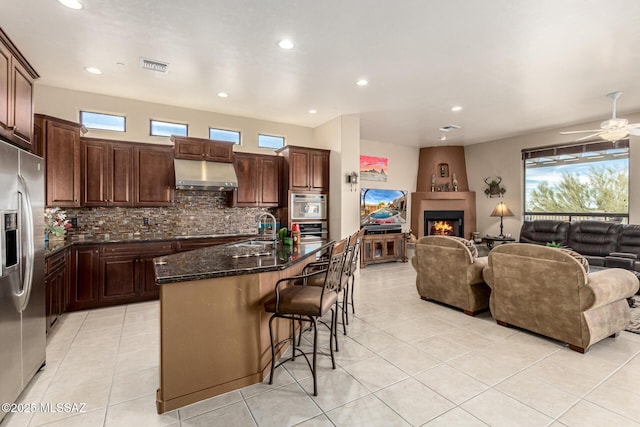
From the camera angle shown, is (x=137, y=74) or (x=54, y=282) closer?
(x=54, y=282)

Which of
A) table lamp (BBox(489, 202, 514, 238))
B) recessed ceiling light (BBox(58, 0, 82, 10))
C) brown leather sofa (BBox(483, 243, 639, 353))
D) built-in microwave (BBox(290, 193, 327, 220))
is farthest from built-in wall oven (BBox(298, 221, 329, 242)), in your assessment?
table lamp (BBox(489, 202, 514, 238))

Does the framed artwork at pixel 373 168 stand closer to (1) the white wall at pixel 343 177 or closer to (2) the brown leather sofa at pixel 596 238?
(1) the white wall at pixel 343 177

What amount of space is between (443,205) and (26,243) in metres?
8.22

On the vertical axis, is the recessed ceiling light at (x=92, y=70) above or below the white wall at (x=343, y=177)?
above

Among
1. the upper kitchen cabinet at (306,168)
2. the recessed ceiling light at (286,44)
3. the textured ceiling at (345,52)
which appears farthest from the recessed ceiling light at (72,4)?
the upper kitchen cabinet at (306,168)

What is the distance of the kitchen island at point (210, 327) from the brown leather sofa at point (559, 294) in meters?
2.48

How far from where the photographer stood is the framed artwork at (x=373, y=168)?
7738 millimetres

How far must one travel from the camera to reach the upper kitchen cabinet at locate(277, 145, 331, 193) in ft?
18.5

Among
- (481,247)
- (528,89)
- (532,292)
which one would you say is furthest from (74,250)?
(481,247)

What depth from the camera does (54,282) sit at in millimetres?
3334

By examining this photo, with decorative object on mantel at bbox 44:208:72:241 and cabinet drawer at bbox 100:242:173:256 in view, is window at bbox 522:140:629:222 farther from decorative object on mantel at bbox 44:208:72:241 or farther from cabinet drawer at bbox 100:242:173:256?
decorative object on mantel at bbox 44:208:72:241

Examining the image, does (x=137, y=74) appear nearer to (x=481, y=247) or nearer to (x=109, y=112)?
(x=109, y=112)

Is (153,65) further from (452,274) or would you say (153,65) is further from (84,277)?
(452,274)

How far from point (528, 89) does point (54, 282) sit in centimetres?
668
